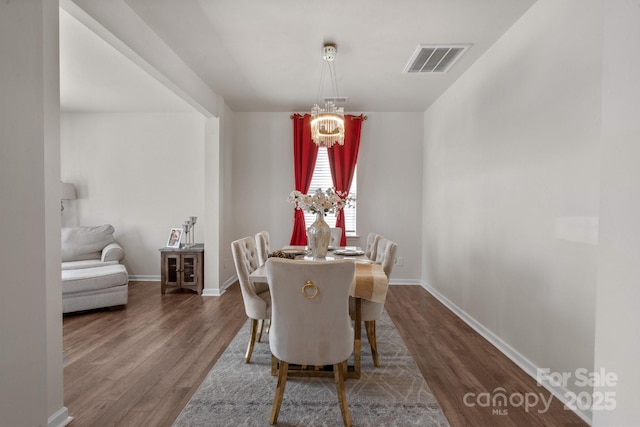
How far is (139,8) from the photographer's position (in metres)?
2.57

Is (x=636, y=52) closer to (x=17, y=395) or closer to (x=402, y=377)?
(x=402, y=377)

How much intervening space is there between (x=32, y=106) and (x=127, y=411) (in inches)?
69.8

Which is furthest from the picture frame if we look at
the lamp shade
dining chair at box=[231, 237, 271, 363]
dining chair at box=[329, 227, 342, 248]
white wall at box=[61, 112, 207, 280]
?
dining chair at box=[231, 237, 271, 363]

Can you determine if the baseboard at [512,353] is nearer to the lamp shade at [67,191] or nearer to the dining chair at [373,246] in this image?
the dining chair at [373,246]

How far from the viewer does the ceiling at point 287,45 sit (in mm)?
2559

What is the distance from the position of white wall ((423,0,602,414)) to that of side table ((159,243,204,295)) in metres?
3.41

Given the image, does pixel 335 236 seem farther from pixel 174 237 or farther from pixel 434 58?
pixel 174 237

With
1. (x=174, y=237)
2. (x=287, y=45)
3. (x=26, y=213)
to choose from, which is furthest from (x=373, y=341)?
(x=174, y=237)

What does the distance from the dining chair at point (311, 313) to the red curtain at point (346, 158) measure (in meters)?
3.45

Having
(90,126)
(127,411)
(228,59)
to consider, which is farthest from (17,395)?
(90,126)

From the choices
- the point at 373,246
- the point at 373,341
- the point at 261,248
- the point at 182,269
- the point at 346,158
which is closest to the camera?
the point at 373,341

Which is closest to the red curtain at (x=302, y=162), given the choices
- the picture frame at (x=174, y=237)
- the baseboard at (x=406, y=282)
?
the baseboard at (x=406, y=282)

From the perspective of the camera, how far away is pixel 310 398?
6.99 ft

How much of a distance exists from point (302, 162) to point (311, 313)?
378 cm
